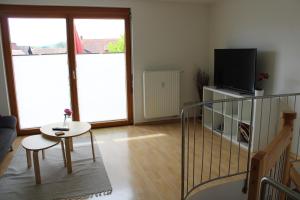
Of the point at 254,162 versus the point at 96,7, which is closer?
the point at 254,162

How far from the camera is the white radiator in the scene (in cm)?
499

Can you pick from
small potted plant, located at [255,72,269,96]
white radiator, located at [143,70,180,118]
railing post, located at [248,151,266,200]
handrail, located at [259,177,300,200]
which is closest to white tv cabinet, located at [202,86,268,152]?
small potted plant, located at [255,72,269,96]

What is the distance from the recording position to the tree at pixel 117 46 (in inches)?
191

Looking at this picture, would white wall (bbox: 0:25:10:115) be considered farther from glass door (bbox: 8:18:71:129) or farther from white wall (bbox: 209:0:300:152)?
white wall (bbox: 209:0:300:152)

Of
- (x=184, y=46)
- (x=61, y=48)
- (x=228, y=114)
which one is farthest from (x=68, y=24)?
(x=228, y=114)

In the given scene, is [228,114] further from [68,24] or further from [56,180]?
[68,24]

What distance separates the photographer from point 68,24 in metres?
4.52

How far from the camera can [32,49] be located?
446 cm

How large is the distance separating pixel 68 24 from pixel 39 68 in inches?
35.3

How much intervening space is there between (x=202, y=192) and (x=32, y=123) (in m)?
3.37

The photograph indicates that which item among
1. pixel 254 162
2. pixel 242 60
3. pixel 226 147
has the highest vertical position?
pixel 242 60

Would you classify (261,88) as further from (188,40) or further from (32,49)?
(32,49)

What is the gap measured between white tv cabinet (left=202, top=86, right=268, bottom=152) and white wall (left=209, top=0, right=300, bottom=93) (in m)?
0.44

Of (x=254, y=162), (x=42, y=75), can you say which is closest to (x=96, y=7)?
(x=42, y=75)
